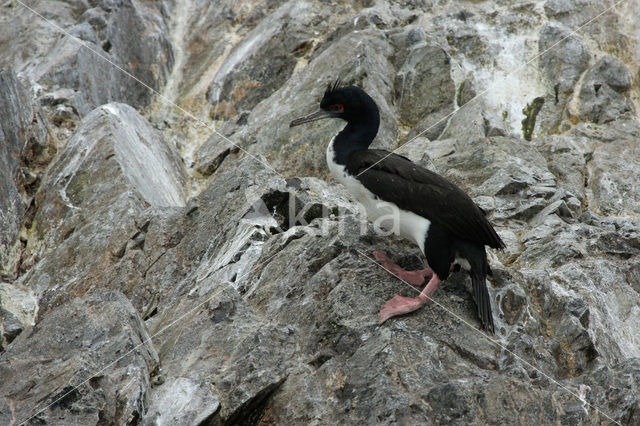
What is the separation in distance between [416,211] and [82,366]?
3370 millimetres

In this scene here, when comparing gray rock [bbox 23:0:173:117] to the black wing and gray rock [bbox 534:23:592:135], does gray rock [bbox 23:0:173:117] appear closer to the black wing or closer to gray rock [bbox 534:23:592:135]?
the black wing

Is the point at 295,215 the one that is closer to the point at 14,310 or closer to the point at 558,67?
the point at 14,310

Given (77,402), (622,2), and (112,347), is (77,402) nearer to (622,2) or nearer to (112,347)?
(112,347)

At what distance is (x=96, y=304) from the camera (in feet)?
21.5

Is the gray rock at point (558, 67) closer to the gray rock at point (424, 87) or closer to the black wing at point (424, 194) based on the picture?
the gray rock at point (424, 87)

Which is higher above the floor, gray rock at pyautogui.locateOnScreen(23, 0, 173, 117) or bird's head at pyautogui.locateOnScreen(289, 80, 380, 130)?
bird's head at pyautogui.locateOnScreen(289, 80, 380, 130)

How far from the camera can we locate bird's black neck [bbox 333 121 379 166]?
715 cm

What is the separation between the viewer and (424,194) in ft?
21.5

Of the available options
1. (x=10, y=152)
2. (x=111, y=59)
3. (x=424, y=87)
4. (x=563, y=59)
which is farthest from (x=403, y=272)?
(x=111, y=59)

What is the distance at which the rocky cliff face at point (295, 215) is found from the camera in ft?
18.3

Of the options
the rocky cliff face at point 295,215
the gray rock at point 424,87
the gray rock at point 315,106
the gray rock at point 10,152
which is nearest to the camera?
the rocky cliff face at point 295,215

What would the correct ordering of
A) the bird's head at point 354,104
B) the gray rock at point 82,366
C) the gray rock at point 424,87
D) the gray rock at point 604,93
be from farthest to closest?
1. the gray rock at point 424,87
2. the gray rock at point 604,93
3. the bird's head at point 354,104
4. the gray rock at point 82,366

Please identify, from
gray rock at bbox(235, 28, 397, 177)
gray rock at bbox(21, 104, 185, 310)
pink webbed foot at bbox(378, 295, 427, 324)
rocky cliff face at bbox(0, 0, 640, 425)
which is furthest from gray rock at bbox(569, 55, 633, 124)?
pink webbed foot at bbox(378, 295, 427, 324)

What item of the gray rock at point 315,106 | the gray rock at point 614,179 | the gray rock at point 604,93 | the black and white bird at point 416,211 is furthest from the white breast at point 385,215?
the gray rock at point 604,93
